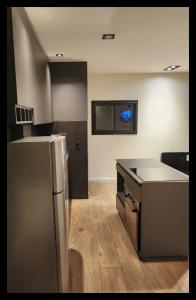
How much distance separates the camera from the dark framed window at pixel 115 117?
5.54m

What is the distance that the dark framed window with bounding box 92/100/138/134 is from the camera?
5.54 meters

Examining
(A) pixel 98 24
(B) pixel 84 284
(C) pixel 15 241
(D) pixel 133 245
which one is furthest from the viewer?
(D) pixel 133 245

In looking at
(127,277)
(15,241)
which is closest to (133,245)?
(127,277)

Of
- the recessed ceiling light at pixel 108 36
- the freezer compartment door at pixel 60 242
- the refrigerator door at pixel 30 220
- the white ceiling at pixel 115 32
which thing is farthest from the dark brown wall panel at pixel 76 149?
the refrigerator door at pixel 30 220

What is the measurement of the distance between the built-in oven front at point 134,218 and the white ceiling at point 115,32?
189 cm

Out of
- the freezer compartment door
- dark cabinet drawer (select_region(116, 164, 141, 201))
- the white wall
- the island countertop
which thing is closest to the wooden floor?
the freezer compartment door

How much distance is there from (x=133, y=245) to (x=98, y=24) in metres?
2.56

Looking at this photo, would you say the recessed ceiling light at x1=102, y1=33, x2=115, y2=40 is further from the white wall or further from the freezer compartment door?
the white wall

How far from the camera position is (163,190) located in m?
2.52

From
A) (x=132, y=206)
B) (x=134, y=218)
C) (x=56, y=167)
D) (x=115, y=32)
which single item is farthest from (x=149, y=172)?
(x=115, y=32)

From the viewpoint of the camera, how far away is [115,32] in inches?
104

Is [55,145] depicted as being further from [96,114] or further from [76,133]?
[96,114]

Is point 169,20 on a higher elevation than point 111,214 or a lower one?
higher

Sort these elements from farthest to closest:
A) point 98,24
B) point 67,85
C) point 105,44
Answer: point 67,85, point 105,44, point 98,24
